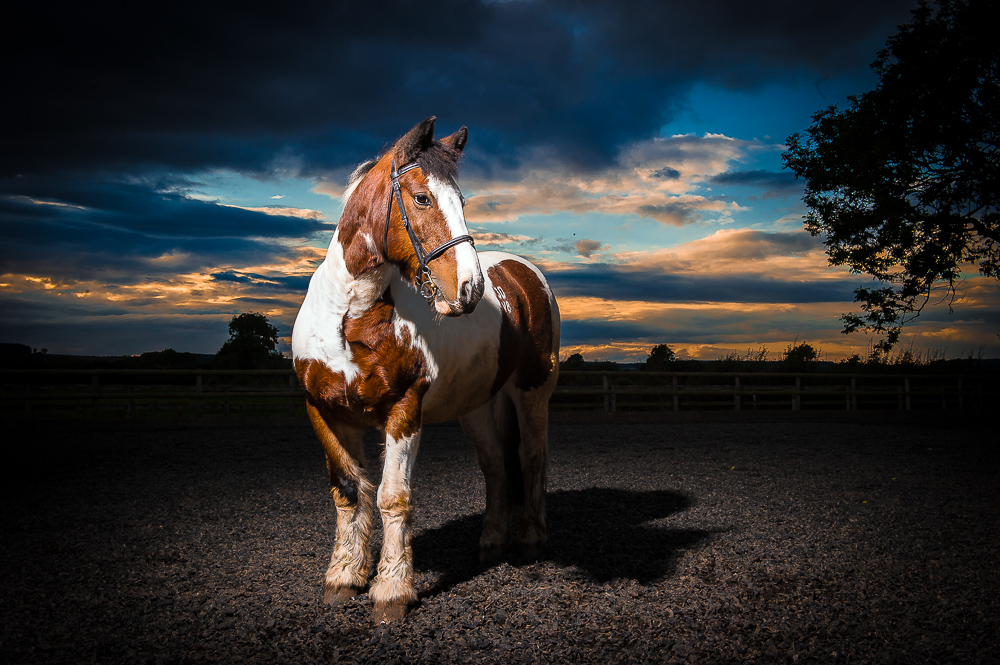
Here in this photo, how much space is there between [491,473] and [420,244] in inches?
77.9

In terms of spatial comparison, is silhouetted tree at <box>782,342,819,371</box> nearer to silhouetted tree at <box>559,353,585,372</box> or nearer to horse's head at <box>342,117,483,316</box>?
silhouetted tree at <box>559,353,585,372</box>

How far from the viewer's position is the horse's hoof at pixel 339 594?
315cm

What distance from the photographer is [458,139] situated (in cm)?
280

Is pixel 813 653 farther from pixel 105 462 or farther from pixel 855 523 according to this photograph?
pixel 105 462

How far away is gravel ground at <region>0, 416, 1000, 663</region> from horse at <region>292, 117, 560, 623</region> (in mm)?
445

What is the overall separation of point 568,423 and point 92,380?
10364 millimetres

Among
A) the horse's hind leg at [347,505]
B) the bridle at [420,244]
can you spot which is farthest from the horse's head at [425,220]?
the horse's hind leg at [347,505]

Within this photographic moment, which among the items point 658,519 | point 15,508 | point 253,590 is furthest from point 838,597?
point 15,508

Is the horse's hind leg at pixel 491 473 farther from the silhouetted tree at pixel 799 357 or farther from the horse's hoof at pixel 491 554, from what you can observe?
the silhouetted tree at pixel 799 357

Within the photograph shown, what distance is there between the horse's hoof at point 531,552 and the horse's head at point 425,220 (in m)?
2.04

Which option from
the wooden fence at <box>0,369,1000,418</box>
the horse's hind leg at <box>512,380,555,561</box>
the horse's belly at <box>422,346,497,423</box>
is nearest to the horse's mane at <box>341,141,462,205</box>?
the horse's belly at <box>422,346,497,423</box>

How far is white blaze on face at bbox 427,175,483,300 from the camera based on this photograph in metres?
2.42

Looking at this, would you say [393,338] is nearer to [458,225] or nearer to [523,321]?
[458,225]

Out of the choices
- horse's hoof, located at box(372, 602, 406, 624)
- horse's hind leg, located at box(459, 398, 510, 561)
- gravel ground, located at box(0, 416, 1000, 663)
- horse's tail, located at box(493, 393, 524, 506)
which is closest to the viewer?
gravel ground, located at box(0, 416, 1000, 663)
